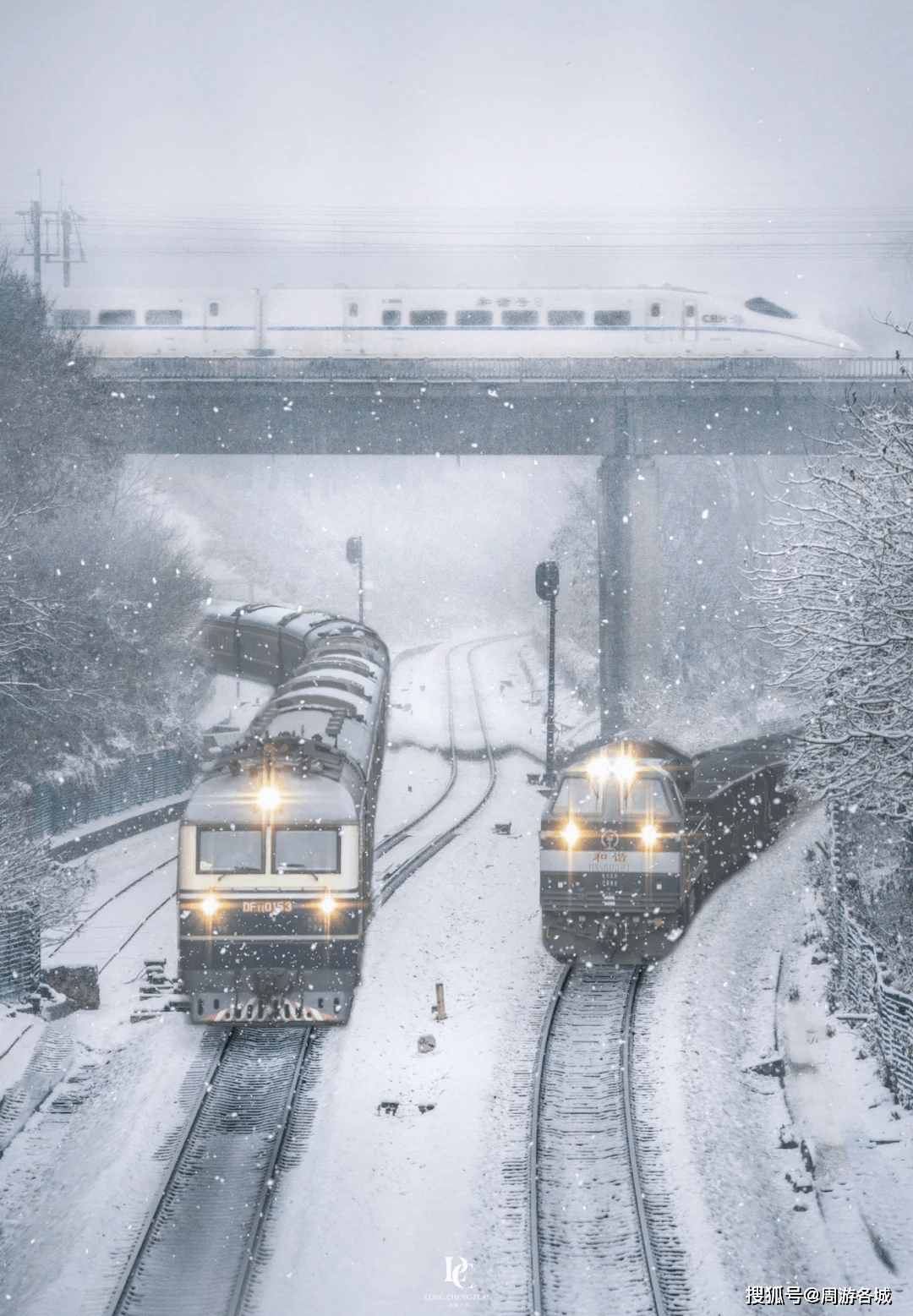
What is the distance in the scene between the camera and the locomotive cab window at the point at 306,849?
14.3 metres

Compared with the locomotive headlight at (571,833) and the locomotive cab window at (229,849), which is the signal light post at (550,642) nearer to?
the locomotive headlight at (571,833)

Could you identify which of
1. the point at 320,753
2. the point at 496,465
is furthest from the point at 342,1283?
the point at 496,465

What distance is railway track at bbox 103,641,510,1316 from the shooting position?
378 inches

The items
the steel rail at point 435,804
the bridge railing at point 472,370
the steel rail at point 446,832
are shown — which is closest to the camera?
the steel rail at point 446,832

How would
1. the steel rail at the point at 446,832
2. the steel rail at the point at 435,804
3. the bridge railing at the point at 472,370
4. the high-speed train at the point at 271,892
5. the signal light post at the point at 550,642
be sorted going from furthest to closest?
the bridge railing at the point at 472,370, the signal light post at the point at 550,642, the steel rail at the point at 435,804, the steel rail at the point at 446,832, the high-speed train at the point at 271,892

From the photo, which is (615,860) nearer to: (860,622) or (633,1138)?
(860,622)

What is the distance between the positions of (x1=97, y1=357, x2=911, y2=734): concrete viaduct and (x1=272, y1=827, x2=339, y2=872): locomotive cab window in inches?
989

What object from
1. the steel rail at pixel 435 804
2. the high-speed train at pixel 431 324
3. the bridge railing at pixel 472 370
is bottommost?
the steel rail at pixel 435 804

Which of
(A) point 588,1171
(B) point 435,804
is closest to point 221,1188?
(A) point 588,1171

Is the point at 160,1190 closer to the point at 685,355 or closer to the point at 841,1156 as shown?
the point at 841,1156

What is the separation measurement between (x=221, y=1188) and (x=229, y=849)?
4051 millimetres

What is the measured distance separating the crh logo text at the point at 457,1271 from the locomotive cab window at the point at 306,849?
5099 millimetres

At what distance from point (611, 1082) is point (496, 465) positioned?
9130 centimetres

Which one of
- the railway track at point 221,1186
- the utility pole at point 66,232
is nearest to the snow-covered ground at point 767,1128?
the railway track at point 221,1186
